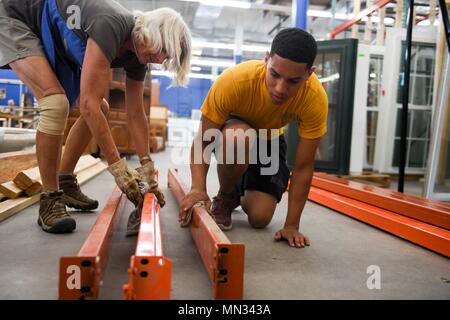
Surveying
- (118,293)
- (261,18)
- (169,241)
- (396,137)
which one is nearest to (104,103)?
(169,241)

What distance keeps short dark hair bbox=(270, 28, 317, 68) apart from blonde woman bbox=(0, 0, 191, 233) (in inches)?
17.1

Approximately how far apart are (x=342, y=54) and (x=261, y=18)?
7421 millimetres

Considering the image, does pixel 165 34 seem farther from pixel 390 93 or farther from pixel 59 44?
pixel 390 93

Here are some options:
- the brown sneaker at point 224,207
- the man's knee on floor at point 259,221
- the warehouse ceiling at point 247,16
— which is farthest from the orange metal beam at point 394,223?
the warehouse ceiling at point 247,16

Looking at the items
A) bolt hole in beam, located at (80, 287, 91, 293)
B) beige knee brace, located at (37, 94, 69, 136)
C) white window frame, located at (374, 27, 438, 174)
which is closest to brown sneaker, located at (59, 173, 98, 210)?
beige knee brace, located at (37, 94, 69, 136)

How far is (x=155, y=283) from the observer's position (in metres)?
0.96

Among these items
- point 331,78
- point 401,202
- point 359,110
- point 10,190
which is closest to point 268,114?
point 401,202

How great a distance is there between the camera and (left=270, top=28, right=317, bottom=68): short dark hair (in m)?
1.50

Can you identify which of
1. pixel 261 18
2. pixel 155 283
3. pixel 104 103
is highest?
pixel 261 18

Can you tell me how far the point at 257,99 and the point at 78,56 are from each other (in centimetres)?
83

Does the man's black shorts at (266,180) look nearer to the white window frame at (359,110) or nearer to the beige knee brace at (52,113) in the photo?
the beige knee brace at (52,113)

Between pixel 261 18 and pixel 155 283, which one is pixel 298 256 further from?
pixel 261 18

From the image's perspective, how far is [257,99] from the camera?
1830mm

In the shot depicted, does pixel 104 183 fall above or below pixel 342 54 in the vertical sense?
below
